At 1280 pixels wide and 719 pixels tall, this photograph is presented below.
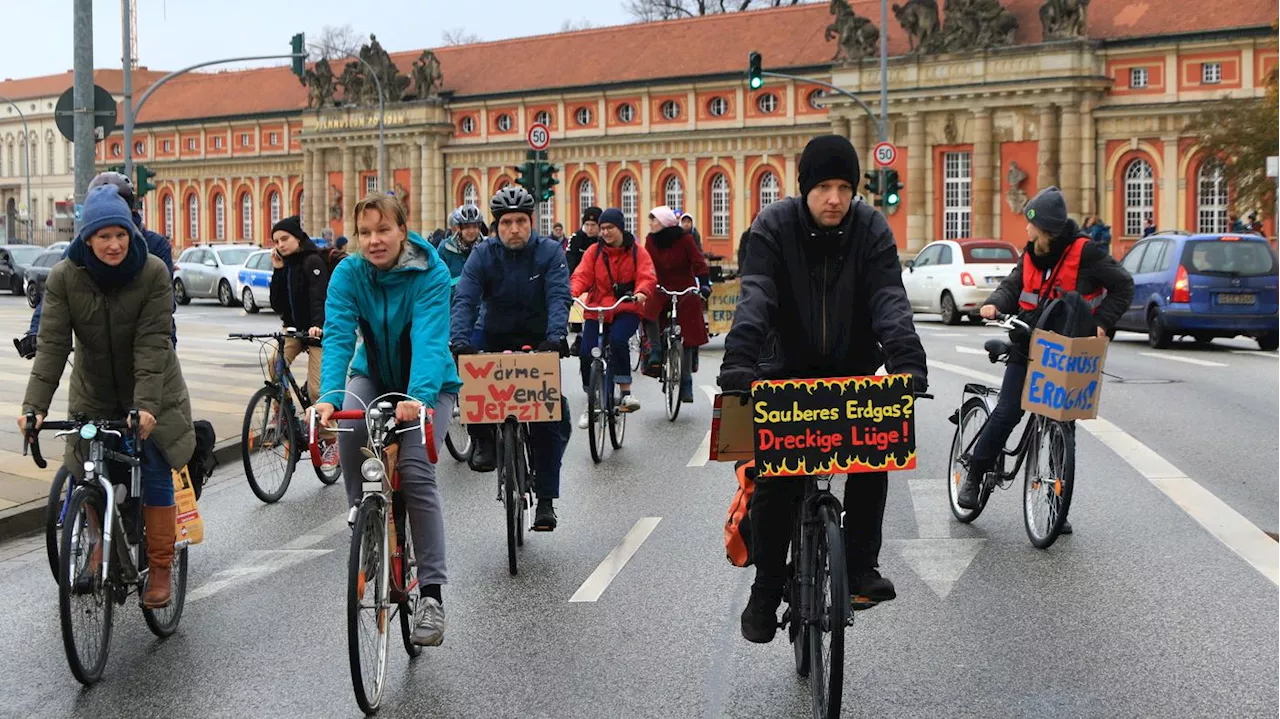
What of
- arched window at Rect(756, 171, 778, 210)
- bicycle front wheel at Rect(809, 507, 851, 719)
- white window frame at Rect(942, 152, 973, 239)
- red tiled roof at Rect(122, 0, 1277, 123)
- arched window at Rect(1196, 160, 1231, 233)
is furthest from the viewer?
arched window at Rect(756, 171, 778, 210)

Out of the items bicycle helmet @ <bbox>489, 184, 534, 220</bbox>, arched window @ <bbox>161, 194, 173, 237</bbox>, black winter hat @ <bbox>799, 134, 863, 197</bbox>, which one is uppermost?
arched window @ <bbox>161, 194, 173, 237</bbox>

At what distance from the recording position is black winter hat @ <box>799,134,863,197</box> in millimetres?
5672

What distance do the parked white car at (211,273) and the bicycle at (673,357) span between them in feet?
104

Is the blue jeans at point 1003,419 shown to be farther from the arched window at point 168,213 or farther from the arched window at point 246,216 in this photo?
the arched window at point 168,213

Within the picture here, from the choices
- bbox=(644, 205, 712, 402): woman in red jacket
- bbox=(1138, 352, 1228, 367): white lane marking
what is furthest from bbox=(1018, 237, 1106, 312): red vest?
bbox=(1138, 352, 1228, 367): white lane marking

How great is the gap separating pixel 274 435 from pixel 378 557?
5.35m

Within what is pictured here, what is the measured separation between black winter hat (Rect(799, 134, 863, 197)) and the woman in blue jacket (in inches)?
61.2

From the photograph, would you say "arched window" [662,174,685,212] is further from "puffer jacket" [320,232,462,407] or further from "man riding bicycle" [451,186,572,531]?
"puffer jacket" [320,232,462,407]

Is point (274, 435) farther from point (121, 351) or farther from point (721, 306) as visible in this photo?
point (721, 306)

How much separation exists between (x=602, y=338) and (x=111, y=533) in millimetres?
7175

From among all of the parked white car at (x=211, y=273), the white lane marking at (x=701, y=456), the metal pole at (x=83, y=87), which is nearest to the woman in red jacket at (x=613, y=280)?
the white lane marking at (x=701, y=456)

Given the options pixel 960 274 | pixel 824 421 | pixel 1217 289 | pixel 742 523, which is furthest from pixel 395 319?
pixel 960 274

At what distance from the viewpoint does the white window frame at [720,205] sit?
71.1 m

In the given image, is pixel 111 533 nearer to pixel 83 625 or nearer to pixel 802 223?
pixel 83 625
